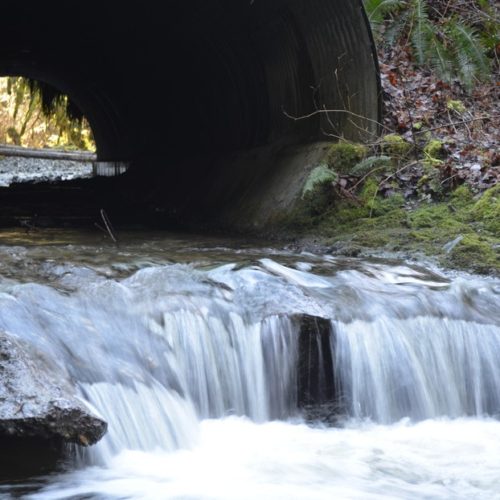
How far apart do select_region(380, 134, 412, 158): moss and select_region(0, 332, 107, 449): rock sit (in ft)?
20.4

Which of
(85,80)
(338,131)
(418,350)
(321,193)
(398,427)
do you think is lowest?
(398,427)

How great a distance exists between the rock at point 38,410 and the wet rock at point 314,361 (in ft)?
5.76

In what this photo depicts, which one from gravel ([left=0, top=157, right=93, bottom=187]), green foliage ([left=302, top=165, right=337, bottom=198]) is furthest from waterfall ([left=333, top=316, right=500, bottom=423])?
gravel ([left=0, top=157, right=93, bottom=187])

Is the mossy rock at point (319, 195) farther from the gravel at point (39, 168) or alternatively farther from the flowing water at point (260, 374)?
the gravel at point (39, 168)

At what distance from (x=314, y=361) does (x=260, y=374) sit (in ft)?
1.17

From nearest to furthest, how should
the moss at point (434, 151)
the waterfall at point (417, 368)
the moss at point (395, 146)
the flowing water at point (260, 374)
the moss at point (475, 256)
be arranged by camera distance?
the flowing water at point (260, 374) < the waterfall at point (417, 368) < the moss at point (475, 256) < the moss at point (434, 151) < the moss at point (395, 146)

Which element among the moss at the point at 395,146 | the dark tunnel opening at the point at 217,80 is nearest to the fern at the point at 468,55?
the moss at the point at 395,146

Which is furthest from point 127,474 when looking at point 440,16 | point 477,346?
point 440,16

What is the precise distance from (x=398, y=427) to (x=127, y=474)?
195 cm

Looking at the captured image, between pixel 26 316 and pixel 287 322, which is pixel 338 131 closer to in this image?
pixel 287 322

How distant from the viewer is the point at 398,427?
537cm

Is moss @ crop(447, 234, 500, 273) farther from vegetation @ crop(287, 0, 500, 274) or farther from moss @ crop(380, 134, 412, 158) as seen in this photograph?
moss @ crop(380, 134, 412, 158)

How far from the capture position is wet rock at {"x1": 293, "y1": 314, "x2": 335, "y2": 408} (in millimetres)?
5371

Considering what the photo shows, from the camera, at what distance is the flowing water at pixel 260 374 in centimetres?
421
